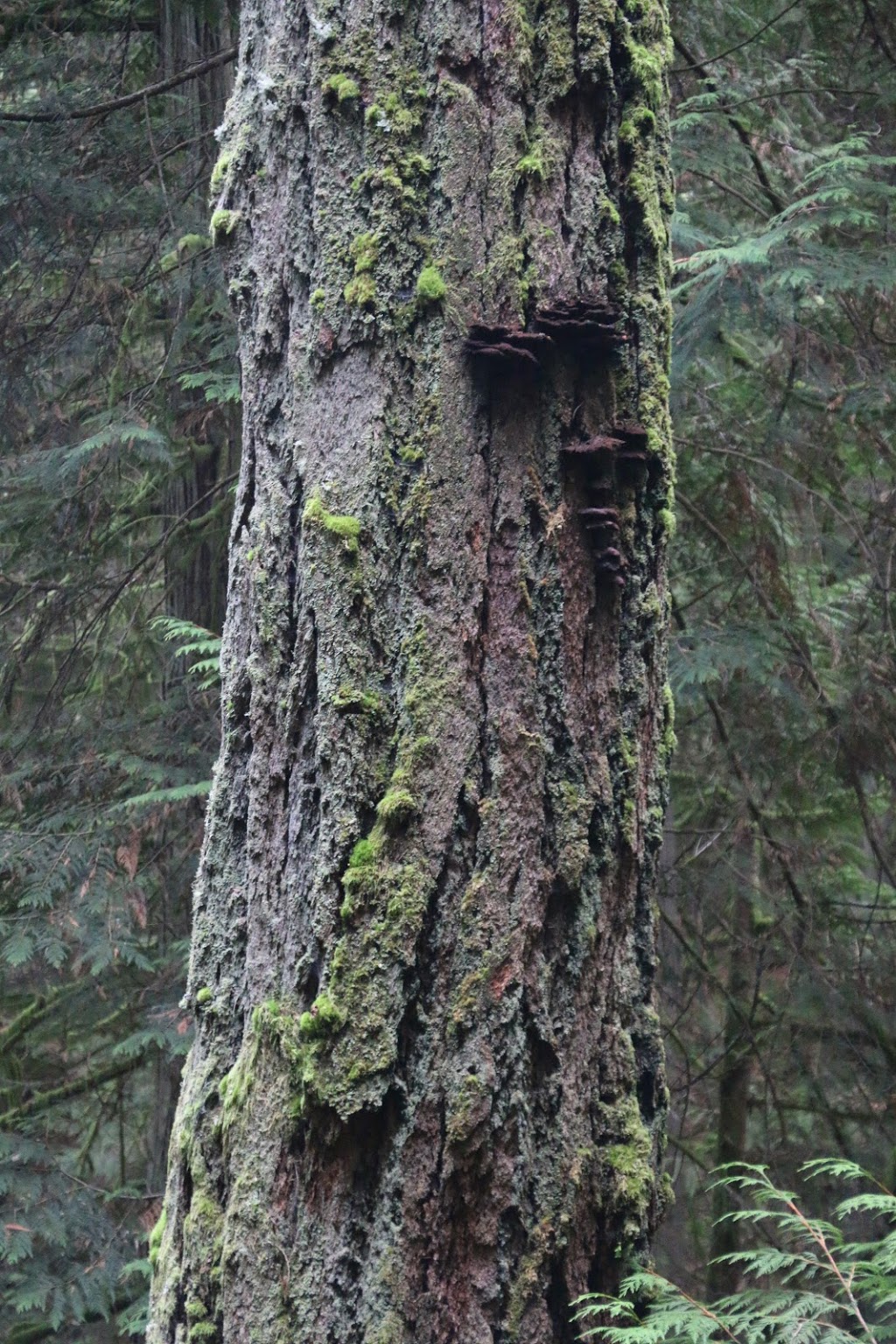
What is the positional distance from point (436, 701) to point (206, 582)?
520 centimetres

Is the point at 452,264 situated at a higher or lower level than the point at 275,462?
higher

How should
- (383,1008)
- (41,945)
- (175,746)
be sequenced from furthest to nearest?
(175,746), (41,945), (383,1008)

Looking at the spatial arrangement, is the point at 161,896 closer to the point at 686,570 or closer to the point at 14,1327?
the point at 14,1327

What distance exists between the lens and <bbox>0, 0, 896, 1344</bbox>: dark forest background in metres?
5.85

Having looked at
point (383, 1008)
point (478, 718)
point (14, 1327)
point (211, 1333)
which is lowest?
point (14, 1327)

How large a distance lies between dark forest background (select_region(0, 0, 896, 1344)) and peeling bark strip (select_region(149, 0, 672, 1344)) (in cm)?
379

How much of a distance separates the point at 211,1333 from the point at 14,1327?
6110 millimetres

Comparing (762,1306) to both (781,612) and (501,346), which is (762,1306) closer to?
(501,346)

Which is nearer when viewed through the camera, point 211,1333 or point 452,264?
point 211,1333

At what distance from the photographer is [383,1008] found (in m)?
1.44

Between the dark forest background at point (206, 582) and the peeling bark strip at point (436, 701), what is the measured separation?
3788mm

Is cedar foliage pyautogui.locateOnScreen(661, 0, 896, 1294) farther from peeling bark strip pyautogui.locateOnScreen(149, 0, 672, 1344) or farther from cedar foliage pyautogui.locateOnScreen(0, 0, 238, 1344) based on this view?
peeling bark strip pyautogui.locateOnScreen(149, 0, 672, 1344)

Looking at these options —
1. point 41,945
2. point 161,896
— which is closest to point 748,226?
point 161,896

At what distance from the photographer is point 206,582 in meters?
6.52
